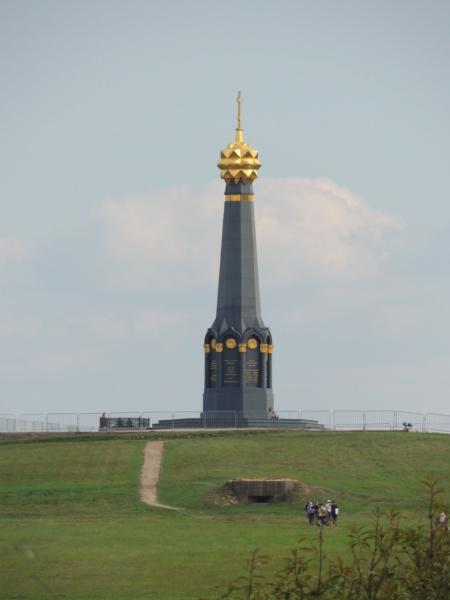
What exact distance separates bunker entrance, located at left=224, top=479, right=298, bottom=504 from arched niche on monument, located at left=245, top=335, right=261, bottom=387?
1982 cm

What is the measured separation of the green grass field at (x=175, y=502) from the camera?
29.5 m

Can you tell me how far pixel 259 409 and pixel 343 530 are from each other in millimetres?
25994

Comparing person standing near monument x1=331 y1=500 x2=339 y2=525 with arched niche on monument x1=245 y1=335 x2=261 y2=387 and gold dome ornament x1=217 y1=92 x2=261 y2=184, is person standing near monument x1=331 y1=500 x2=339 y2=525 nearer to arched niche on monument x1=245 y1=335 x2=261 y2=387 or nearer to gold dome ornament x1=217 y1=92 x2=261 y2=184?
arched niche on monument x1=245 y1=335 x2=261 y2=387

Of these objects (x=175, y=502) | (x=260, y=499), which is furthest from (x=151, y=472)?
(x=260, y=499)

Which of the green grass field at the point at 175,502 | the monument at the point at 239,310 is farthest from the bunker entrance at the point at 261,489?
the monument at the point at 239,310

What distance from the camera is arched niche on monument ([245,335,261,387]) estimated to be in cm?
6191

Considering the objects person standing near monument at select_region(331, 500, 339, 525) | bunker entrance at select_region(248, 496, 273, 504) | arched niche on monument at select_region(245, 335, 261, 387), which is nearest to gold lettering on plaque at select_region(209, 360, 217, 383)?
arched niche on monument at select_region(245, 335, 261, 387)

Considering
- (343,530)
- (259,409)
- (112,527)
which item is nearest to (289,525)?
(343,530)

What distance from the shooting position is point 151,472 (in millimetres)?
47469

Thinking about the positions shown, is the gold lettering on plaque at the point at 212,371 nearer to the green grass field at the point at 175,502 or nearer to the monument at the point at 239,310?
the monument at the point at 239,310

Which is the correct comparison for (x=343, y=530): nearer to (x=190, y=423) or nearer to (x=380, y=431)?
(x=380, y=431)

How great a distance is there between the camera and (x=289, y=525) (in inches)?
1448

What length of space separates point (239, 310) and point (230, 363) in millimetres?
2806

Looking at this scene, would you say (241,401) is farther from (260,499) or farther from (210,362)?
(260,499)
